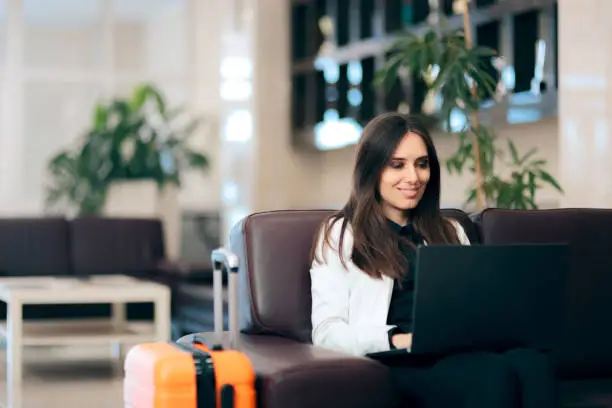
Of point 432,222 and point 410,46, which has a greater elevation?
point 410,46

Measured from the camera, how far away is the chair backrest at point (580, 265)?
3137mm

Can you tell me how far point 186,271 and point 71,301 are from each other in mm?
1324

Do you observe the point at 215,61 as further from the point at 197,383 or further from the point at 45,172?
the point at 197,383

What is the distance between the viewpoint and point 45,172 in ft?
34.3

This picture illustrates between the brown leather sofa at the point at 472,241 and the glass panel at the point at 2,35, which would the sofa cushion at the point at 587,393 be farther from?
the glass panel at the point at 2,35

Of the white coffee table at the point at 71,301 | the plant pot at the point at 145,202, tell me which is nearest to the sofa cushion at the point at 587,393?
the white coffee table at the point at 71,301

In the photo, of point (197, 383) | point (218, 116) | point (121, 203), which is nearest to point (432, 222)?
point (197, 383)

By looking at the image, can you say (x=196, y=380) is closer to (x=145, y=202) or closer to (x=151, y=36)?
(x=145, y=202)

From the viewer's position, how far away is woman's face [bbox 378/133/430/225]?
287 centimetres

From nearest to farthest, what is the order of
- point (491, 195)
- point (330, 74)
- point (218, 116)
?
1. point (491, 195)
2. point (330, 74)
3. point (218, 116)

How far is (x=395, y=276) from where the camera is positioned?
9.16 feet

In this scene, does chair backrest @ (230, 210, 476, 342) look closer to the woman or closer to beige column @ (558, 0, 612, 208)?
the woman

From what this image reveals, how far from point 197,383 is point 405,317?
2.09 ft

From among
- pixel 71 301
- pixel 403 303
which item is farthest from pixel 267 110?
pixel 403 303
